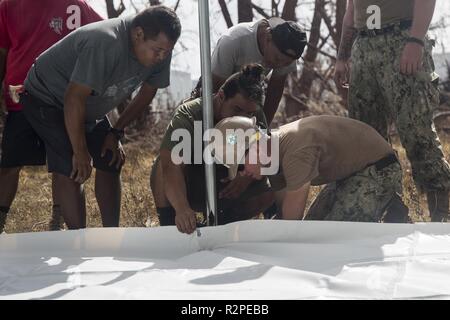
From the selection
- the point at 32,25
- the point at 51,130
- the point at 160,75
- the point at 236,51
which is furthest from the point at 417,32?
the point at 32,25


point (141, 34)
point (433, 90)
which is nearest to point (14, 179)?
point (141, 34)

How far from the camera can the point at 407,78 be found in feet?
10.2

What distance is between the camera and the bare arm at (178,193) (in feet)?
9.03

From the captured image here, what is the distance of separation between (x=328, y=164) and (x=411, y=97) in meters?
0.44

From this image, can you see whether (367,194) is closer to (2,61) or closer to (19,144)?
(19,144)

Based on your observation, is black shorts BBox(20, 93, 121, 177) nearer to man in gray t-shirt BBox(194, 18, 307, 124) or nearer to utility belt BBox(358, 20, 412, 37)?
man in gray t-shirt BBox(194, 18, 307, 124)

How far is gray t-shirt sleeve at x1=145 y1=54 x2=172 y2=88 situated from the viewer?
3262mm

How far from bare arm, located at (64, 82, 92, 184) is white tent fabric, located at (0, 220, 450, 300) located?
293mm

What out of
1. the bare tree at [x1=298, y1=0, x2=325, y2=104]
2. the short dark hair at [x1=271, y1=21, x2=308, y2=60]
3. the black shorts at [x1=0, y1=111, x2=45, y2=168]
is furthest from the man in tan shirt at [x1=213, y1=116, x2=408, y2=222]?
the bare tree at [x1=298, y1=0, x2=325, y2=104]

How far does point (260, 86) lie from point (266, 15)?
3.61 m

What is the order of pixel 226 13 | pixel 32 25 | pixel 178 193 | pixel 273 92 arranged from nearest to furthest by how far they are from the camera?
pixel 178 193
pixel 32 25
pixel 273 92
pixel 226 13

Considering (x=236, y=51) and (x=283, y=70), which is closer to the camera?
(x=236, y=51)

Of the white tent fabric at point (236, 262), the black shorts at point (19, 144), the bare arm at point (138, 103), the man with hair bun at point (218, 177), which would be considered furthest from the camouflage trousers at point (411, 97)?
the black shorts at point (19, 144)

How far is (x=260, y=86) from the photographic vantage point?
304 cm
